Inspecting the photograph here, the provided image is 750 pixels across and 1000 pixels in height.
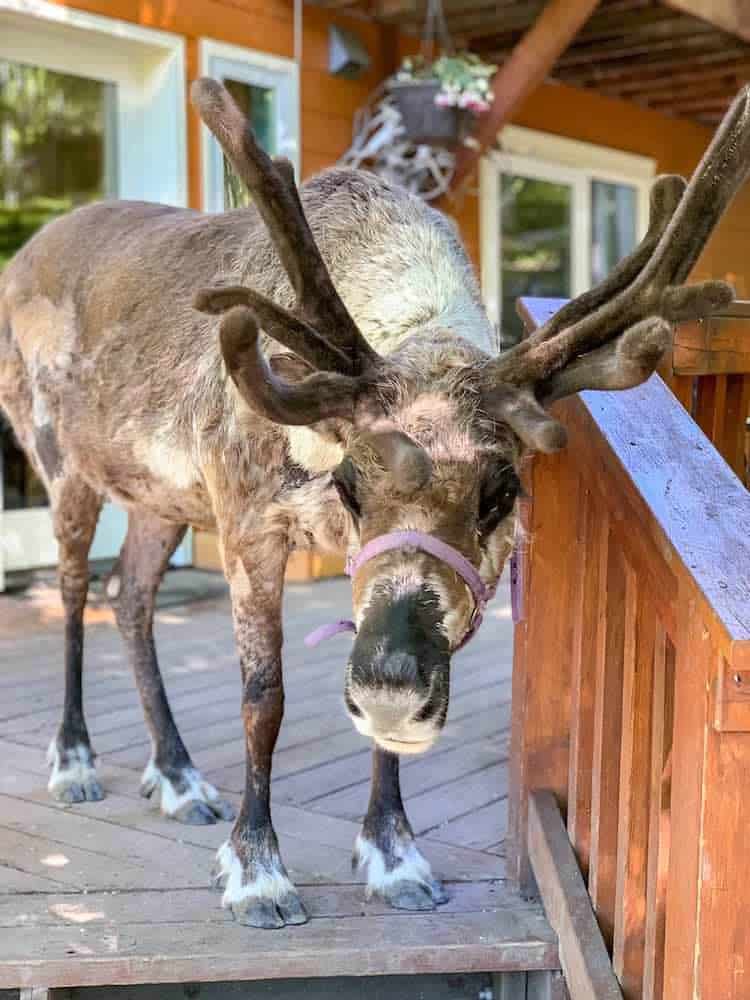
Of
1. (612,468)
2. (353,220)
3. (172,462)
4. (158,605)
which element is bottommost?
(158,605)

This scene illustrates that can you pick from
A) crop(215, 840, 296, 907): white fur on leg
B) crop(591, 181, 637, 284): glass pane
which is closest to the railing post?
crop(215, 840, 296, 907): white fur on leg

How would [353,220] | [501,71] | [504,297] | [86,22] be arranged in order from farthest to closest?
[504,297] → [501,71] → [86,22] → [353,220]

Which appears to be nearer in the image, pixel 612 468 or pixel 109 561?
pixel 612 468

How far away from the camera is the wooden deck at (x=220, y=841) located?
97.1 inches

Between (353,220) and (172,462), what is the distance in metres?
0.80

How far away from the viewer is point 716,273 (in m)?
10.3

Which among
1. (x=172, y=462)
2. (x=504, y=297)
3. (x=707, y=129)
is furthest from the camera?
(x=707, y=129)

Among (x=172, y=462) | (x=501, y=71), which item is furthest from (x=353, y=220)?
(x=501, y=71)

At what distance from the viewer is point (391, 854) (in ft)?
9.14

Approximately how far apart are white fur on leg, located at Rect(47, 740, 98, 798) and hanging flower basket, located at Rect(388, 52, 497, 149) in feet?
13.4

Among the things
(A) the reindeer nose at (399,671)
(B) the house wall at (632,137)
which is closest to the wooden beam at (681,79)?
(B) the house wall at (632,137)

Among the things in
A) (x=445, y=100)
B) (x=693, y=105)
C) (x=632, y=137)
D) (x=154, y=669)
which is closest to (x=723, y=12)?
(x=445, y=100)

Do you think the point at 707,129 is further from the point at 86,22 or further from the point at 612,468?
the point at 612,468

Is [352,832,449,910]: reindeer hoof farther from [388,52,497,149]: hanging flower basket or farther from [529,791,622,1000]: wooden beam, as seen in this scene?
[388,52,497,149]: hanging flower basket
